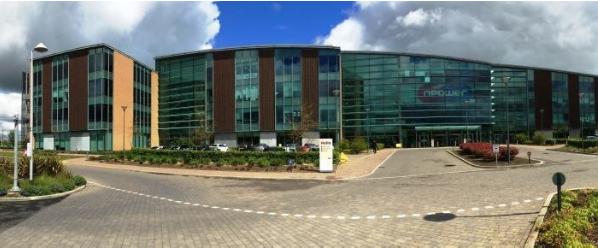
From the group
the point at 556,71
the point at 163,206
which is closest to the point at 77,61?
the point at 163,206

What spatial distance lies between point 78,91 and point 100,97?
431 cm

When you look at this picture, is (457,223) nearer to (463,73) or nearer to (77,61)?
(77,61)

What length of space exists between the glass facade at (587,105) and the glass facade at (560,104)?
3749 mm

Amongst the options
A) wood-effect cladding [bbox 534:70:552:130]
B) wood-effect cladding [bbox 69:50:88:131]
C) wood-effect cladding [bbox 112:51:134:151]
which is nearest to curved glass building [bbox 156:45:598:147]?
wood-effect cladding [bbox 534:70:552:130]

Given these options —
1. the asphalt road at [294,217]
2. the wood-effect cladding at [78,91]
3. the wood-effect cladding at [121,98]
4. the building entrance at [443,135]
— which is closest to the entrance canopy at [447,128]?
the building entrance at [443,135]

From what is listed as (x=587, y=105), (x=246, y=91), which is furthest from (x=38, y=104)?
(x=587, y=105)

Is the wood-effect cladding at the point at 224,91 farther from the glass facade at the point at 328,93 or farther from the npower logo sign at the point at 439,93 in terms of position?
the npower logo sign at the point at 439,93

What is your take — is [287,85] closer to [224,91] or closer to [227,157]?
[224,91]

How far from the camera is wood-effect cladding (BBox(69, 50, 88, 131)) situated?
209 feet

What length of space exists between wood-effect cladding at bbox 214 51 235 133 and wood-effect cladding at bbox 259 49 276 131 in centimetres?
443

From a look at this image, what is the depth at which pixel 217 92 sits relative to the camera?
7006cm

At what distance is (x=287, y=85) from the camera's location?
67.7 meters

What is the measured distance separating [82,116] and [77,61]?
7547 millimetres

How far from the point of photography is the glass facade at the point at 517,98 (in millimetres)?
87875
